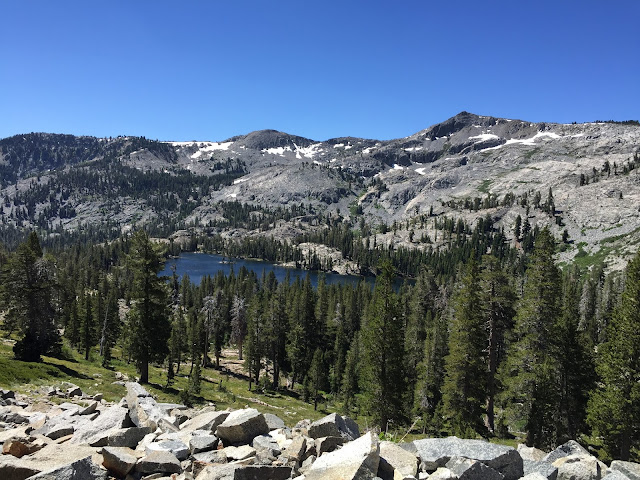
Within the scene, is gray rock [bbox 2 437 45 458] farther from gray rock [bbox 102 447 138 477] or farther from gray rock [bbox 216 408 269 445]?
gray rock [bbox 216 408 269 445]

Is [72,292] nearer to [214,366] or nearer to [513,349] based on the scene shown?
[214,366]

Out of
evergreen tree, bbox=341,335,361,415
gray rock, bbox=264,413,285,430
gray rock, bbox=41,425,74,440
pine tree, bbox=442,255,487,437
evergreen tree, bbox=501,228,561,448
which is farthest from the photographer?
evergreen tree, bbox=341,335,361,415

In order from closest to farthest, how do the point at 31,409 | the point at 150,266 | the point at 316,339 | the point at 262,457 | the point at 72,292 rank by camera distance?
the point at 262,457 → the point at 31,409 → the point at 150,266 → the point at 316,339 → the point at 72,292

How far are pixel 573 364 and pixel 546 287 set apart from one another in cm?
890

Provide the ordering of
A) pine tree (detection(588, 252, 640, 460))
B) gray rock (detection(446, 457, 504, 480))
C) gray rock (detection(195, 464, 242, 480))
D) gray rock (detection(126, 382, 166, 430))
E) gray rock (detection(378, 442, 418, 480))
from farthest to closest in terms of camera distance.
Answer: pine tree (detection(588, 252, 640, 460)) → gray rock (detection(126, 382, 166, 430)) → gray rock (detection(446, 457, 504, 480)) → gray rock (detection(378, 442, 418, 480)) → gray rock (detection(195, 464, 242, 480))

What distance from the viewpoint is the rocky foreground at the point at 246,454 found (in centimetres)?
723

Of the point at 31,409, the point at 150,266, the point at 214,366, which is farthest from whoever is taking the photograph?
the point at 214,366

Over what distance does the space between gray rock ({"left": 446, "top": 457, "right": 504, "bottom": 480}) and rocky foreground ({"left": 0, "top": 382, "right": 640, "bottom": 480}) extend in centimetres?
2

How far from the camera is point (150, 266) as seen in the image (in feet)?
115

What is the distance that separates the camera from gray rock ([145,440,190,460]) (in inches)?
342

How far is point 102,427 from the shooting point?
10.7 metres

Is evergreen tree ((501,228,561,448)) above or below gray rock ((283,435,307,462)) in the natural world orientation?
below

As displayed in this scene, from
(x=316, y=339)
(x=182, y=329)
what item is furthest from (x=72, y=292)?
(x=316, y=339)

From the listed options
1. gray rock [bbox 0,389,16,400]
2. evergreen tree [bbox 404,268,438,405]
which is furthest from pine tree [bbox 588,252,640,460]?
gray rock [bbox 0,389,16,400]
